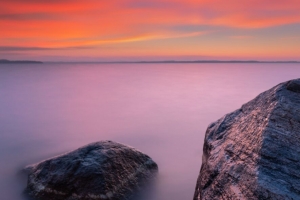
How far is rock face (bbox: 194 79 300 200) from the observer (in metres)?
2.41

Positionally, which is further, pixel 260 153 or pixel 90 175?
pixel 90 175

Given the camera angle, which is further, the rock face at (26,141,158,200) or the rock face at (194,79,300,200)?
the rock face at (26,141,158,200)

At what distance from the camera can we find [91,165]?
502cm

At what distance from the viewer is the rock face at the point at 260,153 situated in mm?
2408

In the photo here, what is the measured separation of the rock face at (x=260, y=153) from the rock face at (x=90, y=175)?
2131 millimetres

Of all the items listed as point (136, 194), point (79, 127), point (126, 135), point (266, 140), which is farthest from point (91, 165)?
point (79, 127)

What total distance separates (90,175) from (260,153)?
10.3ft

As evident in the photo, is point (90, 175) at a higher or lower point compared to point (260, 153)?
lower

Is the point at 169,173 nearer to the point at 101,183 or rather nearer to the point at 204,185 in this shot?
the point at 101,183

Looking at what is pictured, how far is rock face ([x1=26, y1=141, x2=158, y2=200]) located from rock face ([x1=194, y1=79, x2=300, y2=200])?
2131 millimetres

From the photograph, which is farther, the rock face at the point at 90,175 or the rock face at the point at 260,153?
the rock face at the point at 90,175

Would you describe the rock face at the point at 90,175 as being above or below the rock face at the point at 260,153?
below

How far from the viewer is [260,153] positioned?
8.72 ft

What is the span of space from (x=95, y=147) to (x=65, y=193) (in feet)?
3.22
